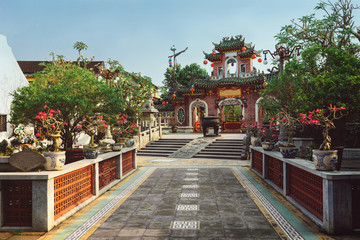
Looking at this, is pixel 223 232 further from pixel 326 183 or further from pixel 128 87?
pixel 128 87

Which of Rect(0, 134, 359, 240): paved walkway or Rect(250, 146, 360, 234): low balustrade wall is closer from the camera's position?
Rect(250, 146, 360, 234): low balustrade wall

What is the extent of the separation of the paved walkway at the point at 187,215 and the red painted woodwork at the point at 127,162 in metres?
1.24

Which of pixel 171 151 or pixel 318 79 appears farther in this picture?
pixel 171 151

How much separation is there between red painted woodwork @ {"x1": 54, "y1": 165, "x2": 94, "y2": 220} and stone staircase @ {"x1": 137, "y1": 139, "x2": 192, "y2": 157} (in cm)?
918

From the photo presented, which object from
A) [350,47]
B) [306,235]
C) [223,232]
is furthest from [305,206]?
[350,47]

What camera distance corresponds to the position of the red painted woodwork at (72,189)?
13.8 feet

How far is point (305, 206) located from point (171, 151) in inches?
437

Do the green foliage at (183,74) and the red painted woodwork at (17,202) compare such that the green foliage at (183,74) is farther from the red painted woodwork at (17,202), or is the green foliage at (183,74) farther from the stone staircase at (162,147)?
the red painted woodwork at (17,202)

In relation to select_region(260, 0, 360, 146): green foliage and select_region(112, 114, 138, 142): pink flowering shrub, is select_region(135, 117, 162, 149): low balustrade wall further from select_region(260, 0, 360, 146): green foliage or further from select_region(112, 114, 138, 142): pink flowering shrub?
select_region(260, 0, 360, 146): green foliage

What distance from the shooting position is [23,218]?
12.9ft

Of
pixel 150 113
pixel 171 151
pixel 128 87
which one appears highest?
pixel 128 87

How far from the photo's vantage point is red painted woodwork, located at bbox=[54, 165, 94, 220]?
421 cm

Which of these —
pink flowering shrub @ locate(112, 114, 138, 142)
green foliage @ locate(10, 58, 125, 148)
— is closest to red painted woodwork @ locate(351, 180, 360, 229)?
green foliage @ locate(10, 58, 125, 148)

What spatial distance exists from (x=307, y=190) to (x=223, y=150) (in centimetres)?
1009
